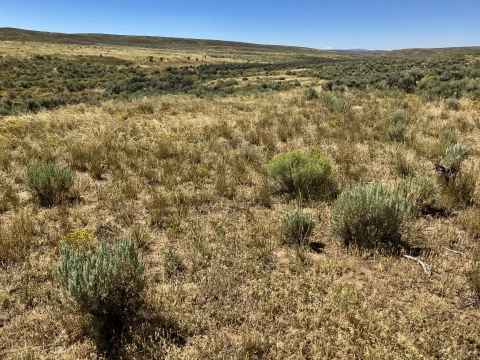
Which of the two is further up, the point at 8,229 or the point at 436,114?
the point at 436,114

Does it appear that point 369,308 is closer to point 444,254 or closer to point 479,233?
point 444,254

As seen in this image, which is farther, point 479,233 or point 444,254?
point 479,233

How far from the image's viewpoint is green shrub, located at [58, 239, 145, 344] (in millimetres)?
2596

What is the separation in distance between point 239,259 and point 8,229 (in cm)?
292

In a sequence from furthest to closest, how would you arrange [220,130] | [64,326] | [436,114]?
1. [436,114]
2. [220,130]
3. [64,326]

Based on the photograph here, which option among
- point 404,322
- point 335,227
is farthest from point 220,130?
point 404,322

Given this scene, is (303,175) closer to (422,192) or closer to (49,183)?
(422,192)

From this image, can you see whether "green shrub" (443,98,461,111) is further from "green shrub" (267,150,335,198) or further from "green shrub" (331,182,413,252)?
"green shrub" (331,182,413,252)

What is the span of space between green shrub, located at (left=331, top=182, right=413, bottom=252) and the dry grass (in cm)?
20

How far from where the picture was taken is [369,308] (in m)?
2.92

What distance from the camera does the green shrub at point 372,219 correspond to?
3.79 m

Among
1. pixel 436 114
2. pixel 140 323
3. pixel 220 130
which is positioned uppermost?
pixel 436 114

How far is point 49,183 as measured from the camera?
4898mm

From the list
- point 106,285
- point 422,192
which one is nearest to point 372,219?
point 422,192
